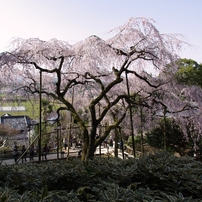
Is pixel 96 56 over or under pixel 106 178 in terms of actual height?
over

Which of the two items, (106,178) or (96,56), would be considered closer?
(106,178)

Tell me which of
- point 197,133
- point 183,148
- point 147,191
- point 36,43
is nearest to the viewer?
point 147,191

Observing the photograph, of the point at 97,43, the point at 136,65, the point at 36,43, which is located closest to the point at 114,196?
the point at 97,43

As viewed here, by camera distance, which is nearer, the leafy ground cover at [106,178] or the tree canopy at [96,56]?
the leafy ground cover at [106,178]

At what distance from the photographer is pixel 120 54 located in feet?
23.3

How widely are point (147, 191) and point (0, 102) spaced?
9.10 meters

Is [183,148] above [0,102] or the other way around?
the other way around

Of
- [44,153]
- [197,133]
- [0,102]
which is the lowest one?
[44,153]

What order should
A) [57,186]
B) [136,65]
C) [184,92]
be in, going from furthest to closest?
1. [184,92]
2. [136,65]
3. [57,186]

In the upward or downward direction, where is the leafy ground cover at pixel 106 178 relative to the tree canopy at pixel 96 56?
downward

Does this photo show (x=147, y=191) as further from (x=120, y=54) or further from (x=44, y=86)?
(x=44, y=86)

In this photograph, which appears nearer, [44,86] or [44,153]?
[44,86]

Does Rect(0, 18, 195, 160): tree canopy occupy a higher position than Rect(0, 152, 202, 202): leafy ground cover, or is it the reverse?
Rect(0, 18, 195, 160): tree canopy

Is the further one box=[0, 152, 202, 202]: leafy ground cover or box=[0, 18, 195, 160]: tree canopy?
box=[0, 18, 195, 160]: tree canopy
